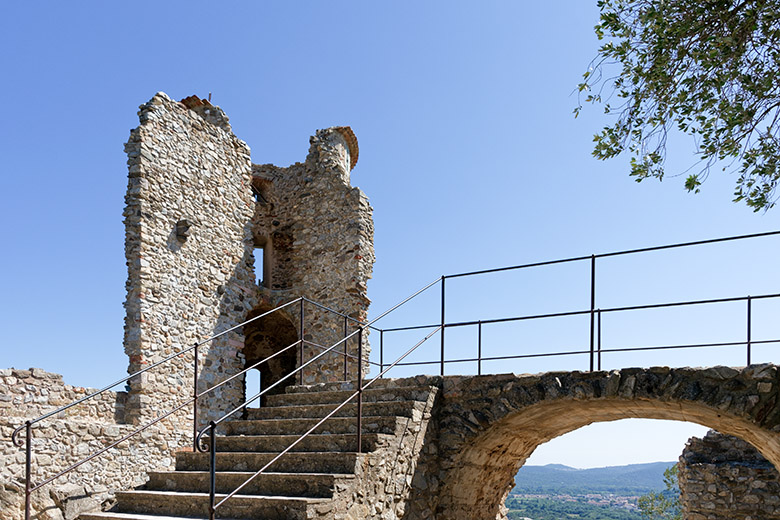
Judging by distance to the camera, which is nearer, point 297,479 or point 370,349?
point 297,479

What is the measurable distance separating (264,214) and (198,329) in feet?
16.3

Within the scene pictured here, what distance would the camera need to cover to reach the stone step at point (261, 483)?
585cm

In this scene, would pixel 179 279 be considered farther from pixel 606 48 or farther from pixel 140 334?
pixel 606 48

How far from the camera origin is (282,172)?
15977 mm

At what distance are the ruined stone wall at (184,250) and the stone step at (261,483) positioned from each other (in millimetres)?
3700

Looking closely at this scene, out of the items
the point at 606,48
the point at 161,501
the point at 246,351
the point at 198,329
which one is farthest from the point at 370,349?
the point at 606,48

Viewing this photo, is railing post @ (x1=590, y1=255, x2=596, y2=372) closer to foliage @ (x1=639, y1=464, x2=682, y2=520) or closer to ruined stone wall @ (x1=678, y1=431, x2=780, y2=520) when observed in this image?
ruined stone wall @ (x1=678, y1=431, x2=780, y2=520)

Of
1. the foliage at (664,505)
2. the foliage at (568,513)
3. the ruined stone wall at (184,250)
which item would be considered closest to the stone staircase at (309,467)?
the ruined stone wall at (184,250)

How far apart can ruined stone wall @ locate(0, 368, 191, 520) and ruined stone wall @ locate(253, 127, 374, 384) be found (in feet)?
14.4

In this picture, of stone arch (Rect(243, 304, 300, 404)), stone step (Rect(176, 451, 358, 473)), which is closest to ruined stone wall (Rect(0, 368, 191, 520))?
stone step (Rect(176, 451, 358, 473))

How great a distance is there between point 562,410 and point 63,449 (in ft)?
21.8

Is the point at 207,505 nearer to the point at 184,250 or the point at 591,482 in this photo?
the point at 184,250

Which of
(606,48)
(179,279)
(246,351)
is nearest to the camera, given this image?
(606,48)

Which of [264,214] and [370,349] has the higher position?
[264,214]
